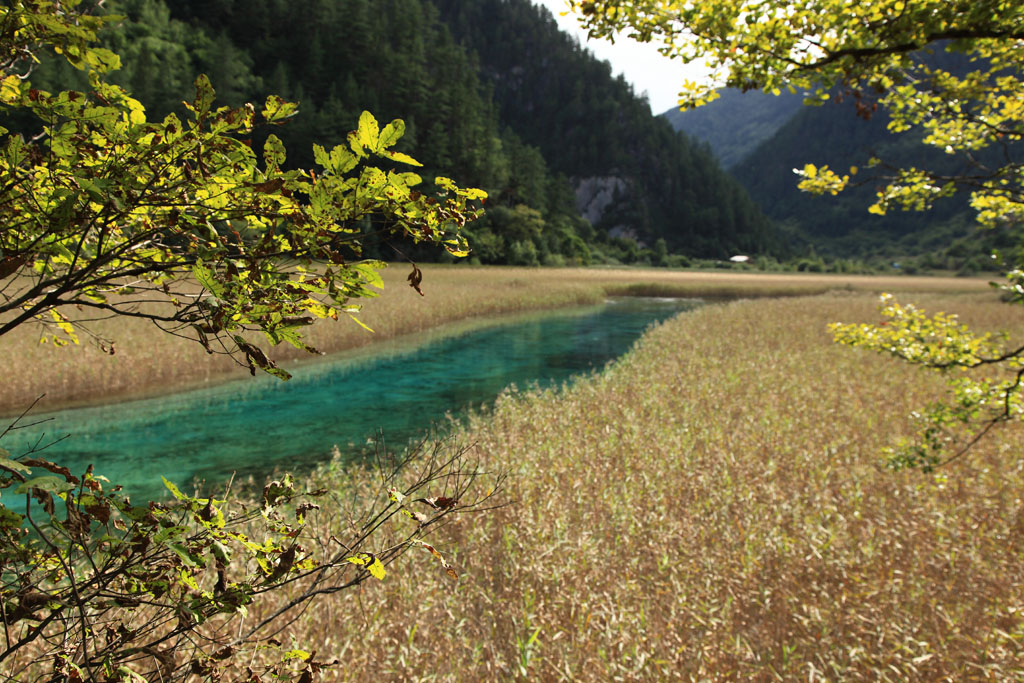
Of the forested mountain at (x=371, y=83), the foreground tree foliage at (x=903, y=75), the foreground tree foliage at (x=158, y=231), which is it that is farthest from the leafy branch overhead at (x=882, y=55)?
the forested mountain at (x=371, y=83)

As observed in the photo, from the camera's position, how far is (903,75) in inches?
143

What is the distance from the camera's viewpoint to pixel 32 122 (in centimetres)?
4238

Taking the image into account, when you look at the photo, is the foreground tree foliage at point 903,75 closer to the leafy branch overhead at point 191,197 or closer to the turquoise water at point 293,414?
the leafy branch overhead at point 191,197

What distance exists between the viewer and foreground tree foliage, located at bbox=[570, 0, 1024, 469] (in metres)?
3.01

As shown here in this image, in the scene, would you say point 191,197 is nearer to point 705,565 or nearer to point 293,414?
point 705,565

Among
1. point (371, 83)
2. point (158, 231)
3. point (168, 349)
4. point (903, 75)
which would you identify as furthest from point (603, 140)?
point (158, 231)

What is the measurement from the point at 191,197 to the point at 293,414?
10.5 meters

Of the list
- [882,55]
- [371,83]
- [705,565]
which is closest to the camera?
[882,55]

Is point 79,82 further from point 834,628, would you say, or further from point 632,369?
point 834,628

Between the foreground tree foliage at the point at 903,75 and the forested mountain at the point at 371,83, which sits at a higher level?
the forested mountain at the point at 371,83

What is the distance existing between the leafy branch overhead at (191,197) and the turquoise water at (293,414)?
3.76 meters

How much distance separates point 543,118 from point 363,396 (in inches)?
6331

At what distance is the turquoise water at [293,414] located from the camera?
8.51m

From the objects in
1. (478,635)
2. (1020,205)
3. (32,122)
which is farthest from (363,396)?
(32,122)
